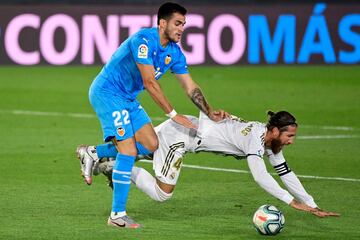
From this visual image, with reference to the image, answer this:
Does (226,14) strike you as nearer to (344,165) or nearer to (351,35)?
(351,35)

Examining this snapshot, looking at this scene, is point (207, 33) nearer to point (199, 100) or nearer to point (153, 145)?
point (199, 100)

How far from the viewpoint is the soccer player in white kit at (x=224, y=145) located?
30.5 feet

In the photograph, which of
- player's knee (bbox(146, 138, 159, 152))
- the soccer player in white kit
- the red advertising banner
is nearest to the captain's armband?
the soccer player in white kit

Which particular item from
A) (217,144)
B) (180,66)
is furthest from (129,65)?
(217,144)

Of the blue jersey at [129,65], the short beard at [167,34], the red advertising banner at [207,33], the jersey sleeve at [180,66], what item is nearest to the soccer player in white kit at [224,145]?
the jersey sleeve at [180,66]

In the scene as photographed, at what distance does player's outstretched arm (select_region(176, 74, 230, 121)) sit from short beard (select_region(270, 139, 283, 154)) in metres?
0.56

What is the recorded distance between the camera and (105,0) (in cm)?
2367

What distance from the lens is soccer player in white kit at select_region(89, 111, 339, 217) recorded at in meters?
9.28

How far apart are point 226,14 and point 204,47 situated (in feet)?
2.95

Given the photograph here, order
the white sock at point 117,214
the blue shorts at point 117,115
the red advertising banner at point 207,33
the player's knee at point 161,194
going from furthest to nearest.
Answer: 1. the red advertising banner at point 207,33
2. the player's knee at point 161,194
3. the blue shorts at point 117,115
4. the white sock at point 117,214

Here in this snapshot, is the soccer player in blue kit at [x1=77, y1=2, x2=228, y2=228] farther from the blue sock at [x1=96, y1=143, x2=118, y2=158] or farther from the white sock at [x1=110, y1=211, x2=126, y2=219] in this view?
the blue sock at [x1=96, y1=143, x2=118, y2=158]

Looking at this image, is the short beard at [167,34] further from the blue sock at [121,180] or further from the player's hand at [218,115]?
the blue sock at [121,180]

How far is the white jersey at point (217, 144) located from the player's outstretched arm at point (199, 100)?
59mm

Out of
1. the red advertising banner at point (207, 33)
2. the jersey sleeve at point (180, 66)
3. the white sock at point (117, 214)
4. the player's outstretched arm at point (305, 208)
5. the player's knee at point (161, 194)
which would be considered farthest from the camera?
the red advertising banner at point (207, 33)
